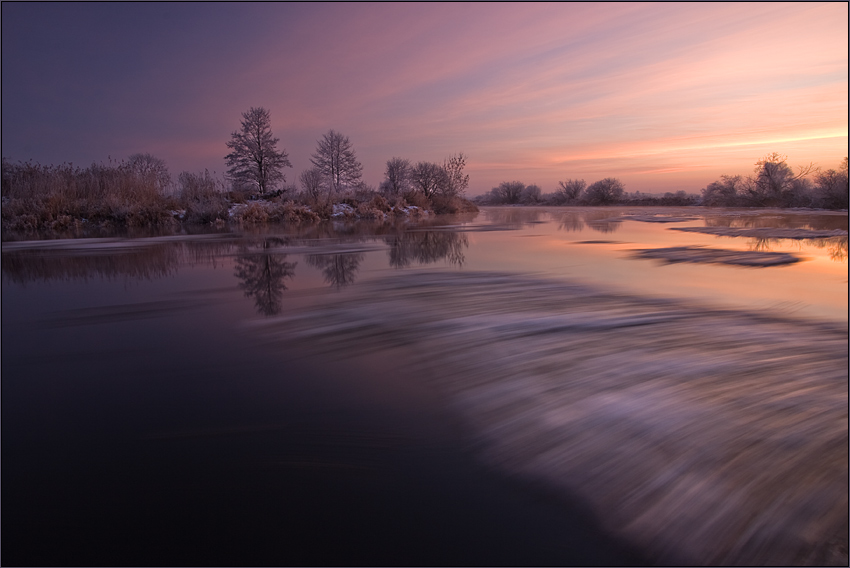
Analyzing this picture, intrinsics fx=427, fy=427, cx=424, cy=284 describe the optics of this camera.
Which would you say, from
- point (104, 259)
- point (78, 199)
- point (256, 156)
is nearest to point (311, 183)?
point (256, 156)

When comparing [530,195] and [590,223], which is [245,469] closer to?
[590,223]

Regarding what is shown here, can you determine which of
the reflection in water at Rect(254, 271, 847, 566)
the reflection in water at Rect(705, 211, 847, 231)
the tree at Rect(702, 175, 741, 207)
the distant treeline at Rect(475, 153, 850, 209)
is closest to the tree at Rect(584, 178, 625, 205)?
Answer: the distant treeline at Rect(475, 153, 850, 209)

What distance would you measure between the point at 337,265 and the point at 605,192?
155ft

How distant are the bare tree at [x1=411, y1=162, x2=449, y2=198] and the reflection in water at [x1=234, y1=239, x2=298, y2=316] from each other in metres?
29.6

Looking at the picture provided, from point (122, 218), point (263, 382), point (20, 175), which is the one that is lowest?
point (263, 382)

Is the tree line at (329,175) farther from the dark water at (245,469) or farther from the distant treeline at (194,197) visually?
the dark water at (245,469)

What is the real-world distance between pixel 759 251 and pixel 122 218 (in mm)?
23013

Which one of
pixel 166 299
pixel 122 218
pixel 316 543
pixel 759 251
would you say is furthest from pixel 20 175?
pixel 759 251

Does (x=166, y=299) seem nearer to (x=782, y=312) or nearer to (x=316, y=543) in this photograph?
(x=316, y=543)

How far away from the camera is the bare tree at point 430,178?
3803cm

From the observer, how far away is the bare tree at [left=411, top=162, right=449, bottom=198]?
38.0 m

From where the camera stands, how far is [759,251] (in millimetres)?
8812

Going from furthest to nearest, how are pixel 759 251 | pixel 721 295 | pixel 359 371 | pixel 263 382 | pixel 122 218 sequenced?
pixel 122 218 → pixel 759 251 → pixel 721 295 → pixel 359 371 → pixel 263 382

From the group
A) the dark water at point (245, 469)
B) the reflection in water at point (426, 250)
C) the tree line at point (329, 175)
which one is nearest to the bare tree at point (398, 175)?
the tree line at point (329, 175)
